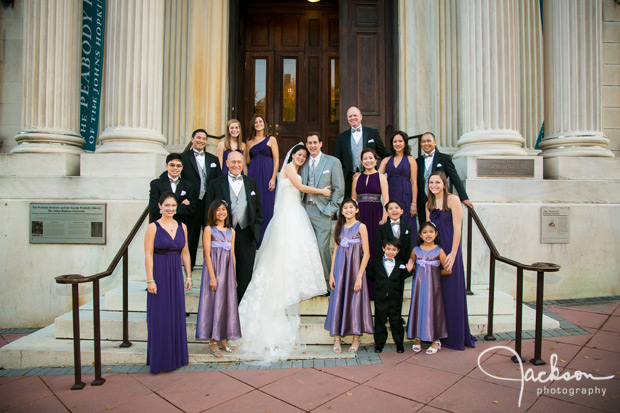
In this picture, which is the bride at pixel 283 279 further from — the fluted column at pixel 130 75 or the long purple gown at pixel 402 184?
the fluted column at pixel 130 75

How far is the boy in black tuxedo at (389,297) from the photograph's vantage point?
4672mm

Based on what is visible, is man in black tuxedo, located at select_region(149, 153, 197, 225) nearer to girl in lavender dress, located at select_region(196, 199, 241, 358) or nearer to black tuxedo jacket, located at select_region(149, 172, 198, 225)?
black tuxedo jacket, located at select_region(149, 172, 198, 225)

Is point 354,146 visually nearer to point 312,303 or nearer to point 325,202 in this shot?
point 325,202

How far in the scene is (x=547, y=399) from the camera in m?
3.54

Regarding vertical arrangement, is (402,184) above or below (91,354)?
above

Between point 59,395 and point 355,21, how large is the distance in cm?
811

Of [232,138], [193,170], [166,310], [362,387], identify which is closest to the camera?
[362,387]

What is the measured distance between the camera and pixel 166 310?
4277 mm

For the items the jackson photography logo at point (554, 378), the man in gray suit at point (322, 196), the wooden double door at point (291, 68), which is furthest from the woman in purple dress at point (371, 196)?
the wooden double door at point (291, 68)

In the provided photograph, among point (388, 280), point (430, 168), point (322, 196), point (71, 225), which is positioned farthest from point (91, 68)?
point (388, 280)

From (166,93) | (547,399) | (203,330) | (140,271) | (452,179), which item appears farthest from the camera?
(166,93)

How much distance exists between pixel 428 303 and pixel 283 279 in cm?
159

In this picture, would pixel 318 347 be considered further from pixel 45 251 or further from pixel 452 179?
pixel 45 251

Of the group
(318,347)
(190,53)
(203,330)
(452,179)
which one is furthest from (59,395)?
(190,53)
